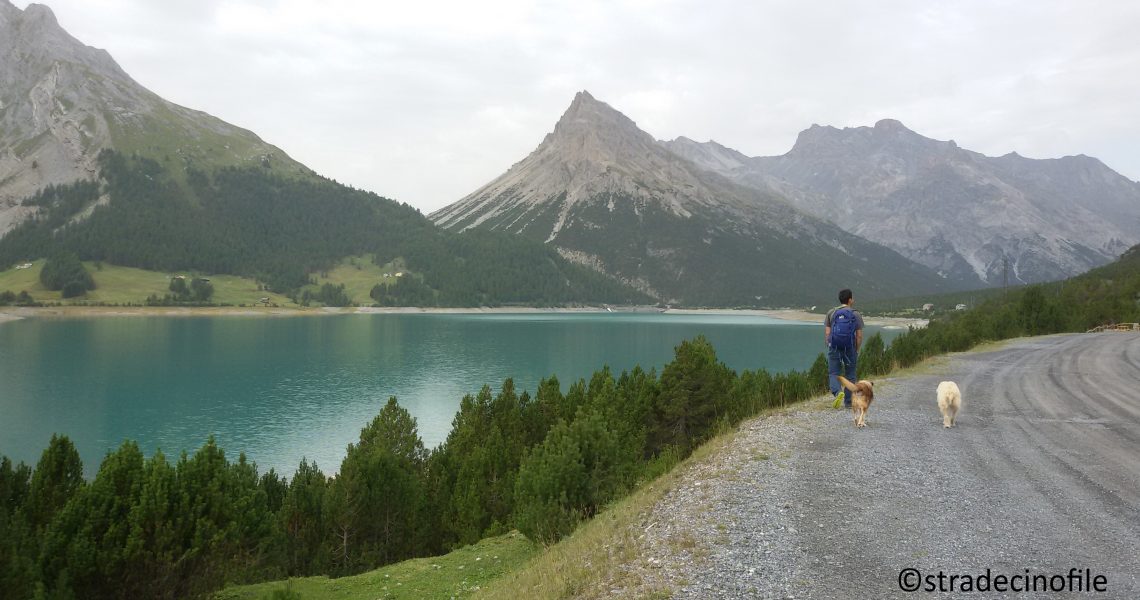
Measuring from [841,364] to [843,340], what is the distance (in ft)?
4.75

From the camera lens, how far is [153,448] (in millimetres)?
46969

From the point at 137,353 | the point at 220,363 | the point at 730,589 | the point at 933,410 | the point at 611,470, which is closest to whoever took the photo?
the point at 730,589

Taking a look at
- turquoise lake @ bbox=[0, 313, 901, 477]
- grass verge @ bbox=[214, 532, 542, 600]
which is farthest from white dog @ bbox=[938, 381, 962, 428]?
turquoise lake @ bbox=[0, 313, 901, 477]

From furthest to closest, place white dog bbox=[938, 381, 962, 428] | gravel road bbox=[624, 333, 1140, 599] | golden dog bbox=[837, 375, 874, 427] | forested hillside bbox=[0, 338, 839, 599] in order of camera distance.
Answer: golden dog bbox=[837, 375, 874, 427] < white dog bbox=[938, 381, 962, 428] < forested hillside bbox=[0, 338, 839, 599] < gravel road bbox=[624, 333, 1140, 599]

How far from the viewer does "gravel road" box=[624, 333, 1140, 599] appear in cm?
779

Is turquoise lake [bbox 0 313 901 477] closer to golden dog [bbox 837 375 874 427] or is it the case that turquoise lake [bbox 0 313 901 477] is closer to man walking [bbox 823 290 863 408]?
man walking [bbox 823 290 863 408]

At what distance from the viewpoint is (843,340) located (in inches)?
734

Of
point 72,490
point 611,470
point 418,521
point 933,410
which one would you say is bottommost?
point 418,521

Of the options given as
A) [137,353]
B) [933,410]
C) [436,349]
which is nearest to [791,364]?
[436,349]

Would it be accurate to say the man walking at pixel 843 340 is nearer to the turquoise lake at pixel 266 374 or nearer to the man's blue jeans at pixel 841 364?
the man's blue jeans at pixel 841 364

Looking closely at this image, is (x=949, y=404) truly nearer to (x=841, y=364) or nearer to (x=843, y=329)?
(x=843, y=329)

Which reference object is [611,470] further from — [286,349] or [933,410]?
[286,349]

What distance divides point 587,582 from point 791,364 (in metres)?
98.6

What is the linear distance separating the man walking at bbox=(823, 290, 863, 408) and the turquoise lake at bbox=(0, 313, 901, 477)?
36457 mm
